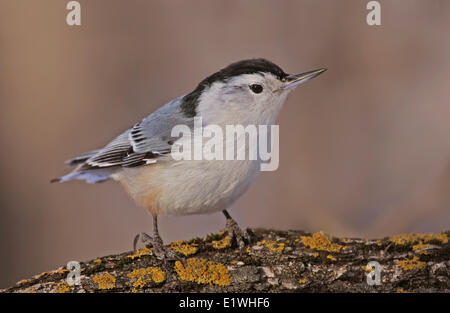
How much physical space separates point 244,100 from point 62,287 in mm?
1401

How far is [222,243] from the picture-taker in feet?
9.00

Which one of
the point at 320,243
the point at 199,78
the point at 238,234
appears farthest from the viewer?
the point at 199,78

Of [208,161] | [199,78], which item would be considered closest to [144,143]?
[208,161]

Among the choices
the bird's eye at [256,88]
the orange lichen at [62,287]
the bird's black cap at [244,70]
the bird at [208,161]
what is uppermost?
the bird's black cap at [244,70]

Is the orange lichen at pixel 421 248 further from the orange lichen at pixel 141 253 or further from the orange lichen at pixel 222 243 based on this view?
the orange lichen at pixel 141 253

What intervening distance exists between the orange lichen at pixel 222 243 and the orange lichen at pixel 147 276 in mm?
349

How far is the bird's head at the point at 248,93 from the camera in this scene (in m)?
2.89

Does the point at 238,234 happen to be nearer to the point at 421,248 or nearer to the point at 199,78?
the point at 421,248

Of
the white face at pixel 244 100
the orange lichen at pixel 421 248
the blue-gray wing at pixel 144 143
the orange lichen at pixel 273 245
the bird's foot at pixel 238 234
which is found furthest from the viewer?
the blue-gray wing at pixel 144 143

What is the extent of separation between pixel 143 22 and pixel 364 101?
221cm

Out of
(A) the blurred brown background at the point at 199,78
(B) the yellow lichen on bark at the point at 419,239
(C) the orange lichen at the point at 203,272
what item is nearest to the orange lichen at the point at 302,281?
(C) the orange lichen at the point at 203,272

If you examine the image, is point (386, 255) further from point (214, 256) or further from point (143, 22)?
point (143, 22)

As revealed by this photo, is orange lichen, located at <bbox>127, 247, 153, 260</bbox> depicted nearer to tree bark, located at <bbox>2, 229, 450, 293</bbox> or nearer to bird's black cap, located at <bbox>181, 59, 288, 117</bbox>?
tree bark, located at <bbox>2, 229, 450, 293</bbox>


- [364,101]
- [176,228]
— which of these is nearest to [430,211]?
[364,101]
